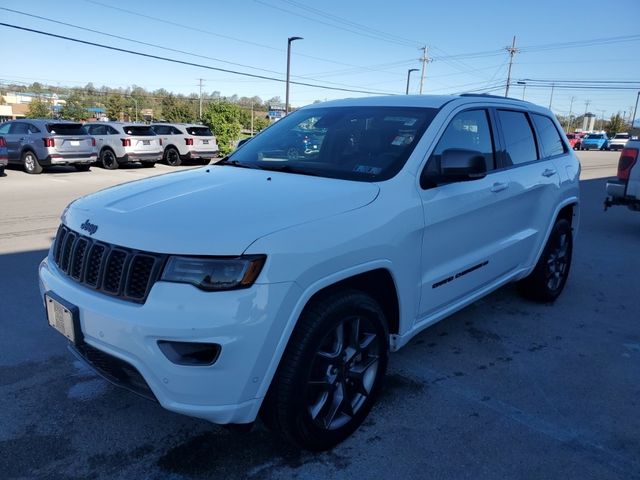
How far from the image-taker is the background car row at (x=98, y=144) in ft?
51.7

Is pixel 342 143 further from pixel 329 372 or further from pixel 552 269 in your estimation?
pixel 552 269

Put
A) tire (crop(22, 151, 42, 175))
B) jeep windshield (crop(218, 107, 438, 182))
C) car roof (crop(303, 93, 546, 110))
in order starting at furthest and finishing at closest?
1. tire (crop(22, 151, 42, 175))
2. car roof (crop(303, 93, 546, 110))
3. jeep windshield (crop(218, 107, 438, 182))

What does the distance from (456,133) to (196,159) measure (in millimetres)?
17818

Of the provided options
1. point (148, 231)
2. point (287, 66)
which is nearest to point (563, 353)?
point (148, 231)

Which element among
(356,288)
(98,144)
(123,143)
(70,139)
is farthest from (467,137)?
(98,144)

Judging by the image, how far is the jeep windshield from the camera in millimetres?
3090

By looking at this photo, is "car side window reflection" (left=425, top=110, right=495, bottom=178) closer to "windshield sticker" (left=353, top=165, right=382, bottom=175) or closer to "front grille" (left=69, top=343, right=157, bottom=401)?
"windshield sticker" (left=353, top=165, right=382, bottom=175)

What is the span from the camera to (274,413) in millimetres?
2355

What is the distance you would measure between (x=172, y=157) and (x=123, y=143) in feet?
7.39

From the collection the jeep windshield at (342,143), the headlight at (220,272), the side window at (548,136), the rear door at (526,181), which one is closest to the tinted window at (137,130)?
the jeep windshield at (342,143)

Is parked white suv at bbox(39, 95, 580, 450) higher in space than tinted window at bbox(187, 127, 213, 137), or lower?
lower

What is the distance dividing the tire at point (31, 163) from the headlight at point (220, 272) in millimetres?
16111

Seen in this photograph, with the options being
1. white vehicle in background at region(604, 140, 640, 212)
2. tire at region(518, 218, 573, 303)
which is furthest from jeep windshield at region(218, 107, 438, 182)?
white vehicle in background at region(604, 140, 640, 212)

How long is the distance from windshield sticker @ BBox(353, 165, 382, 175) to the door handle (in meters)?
1.07
